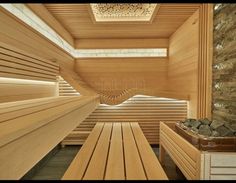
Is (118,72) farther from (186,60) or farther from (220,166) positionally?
(220,166)

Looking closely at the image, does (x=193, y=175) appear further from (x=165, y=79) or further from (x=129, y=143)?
(x=165, y=79)

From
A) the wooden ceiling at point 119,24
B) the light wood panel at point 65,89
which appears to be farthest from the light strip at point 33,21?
the light wood panel at point 65,89

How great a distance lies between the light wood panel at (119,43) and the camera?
8.12m

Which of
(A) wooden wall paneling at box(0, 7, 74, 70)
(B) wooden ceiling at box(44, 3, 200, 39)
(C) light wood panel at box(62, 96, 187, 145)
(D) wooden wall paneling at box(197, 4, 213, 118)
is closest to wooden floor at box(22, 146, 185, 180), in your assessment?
(C) light wood panel at box(62, 96, 187, 145)

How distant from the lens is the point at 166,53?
8203 mm

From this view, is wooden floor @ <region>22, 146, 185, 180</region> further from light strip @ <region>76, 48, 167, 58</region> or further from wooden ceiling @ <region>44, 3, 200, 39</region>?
light strip @ <region>76, 48, 167, 58</region>

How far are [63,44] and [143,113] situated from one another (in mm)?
3074

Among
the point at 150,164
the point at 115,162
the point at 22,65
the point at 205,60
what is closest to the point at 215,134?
the point at 150,164

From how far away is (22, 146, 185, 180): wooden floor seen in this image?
4.06 metres

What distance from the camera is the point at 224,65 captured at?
398cm

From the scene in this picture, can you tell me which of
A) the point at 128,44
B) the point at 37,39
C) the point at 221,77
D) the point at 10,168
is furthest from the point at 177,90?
the point at 10,168

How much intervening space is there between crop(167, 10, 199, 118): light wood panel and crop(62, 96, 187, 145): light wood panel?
541mm

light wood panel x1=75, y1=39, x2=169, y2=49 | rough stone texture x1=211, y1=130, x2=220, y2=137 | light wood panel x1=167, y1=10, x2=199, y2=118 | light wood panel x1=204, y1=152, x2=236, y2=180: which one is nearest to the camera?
light wood panel x1=204, y1=152, x2=236, y2=180

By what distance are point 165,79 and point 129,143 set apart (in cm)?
566
